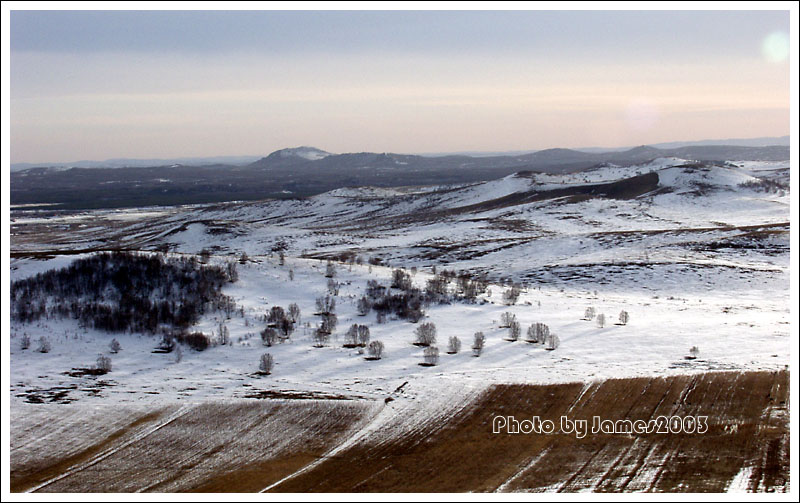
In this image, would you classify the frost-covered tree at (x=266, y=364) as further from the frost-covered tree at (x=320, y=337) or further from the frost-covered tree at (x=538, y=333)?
the frost-covered tree at (x=538, y=333)

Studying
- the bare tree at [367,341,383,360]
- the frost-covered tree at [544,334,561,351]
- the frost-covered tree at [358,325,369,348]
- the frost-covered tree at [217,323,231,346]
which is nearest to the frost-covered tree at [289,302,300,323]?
the frost-covered tree at [217,323,231,346]

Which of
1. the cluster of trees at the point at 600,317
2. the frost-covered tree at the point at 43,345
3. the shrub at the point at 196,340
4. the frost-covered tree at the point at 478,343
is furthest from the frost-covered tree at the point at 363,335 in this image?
the frost-covered tree at the point at 43,345

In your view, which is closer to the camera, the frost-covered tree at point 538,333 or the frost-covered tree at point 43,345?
the frost-covered tree at point 43,345

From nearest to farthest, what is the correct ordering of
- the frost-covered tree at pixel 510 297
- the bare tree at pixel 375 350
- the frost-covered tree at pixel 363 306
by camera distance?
the bare tree at pixel 375 350, the frost-covered tree at pixel 363 306, the frost-covered tree at pixel 510 297

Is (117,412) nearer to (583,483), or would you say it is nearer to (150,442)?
(150,442)

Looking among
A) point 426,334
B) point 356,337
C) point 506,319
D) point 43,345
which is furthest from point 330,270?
point 43,345

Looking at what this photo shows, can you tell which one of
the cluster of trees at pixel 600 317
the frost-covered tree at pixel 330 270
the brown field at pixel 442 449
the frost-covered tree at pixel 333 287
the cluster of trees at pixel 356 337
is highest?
the frost-covered tree at pixel 330 270

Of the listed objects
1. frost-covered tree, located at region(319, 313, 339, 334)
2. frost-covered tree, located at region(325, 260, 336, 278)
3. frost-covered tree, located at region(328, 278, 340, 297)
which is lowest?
frost-covered tree, located at region(319, 313, 339, 334)

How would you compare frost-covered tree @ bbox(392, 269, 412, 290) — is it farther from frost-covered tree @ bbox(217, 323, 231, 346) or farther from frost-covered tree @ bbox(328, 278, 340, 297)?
frost-covered tree @ bbox(217, 323, 231, 346)
